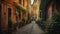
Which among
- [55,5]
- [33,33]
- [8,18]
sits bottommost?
[33,33]

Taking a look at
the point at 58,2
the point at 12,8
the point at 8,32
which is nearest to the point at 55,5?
the point at 58,2

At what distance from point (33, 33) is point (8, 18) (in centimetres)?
121

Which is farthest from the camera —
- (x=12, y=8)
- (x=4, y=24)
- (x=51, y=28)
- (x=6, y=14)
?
(x=12, y=8)

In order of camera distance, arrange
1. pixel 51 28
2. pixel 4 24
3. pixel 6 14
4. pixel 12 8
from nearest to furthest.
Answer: pixel 51 28
pixel 4 24
pixel 6 14
pixel 12 8

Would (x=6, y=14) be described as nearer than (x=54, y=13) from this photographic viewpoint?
No

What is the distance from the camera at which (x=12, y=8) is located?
23.0ft

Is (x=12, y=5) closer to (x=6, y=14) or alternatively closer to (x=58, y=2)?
(x=6, y=14)

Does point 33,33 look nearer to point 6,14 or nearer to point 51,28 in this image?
point 51,28

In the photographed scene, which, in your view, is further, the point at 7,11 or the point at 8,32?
the point at 7,11

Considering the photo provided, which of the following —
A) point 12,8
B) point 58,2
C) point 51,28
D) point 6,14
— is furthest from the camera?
point 12,8

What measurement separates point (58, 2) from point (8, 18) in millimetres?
1876

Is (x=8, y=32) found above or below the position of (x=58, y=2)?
below

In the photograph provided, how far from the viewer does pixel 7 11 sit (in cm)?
636

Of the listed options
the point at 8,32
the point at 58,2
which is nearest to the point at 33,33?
the point at 8,32
